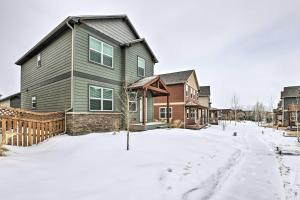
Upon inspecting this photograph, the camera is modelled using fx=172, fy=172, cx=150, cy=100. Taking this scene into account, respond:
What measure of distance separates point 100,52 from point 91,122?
205 inches

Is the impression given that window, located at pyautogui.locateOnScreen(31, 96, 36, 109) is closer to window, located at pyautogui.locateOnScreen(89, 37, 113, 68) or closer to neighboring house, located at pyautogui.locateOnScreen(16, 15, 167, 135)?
neighboring house, located at pyautogui.locateOnScreen(16, 15, 167, 135)

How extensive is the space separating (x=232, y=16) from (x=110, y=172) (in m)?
21.9

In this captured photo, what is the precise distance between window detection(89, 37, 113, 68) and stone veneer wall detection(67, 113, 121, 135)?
12.9 ft

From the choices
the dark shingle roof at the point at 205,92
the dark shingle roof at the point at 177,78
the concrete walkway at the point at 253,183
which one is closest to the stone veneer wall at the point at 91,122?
the concrete walkway at the point at 253,183

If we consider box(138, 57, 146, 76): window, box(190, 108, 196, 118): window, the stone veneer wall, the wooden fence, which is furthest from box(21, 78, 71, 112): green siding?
box(190, 108, 196, 118): window

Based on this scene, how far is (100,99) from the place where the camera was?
12664mm

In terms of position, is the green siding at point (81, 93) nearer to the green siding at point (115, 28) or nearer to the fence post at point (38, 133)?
the fence post at point (38, 133)

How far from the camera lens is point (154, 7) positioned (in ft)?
74.4

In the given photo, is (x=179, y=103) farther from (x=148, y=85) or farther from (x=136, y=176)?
(x=136, y=176)

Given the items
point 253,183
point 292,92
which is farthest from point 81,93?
point 292,92

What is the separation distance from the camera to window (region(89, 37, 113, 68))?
40.2ft

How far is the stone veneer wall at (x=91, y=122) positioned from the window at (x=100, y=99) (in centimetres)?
52

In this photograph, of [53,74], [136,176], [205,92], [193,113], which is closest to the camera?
[136,176]

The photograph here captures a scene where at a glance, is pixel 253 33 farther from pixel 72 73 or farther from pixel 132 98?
pixel 72 73
